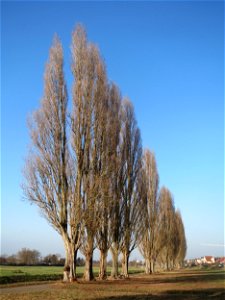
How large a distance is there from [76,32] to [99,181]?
9276mm

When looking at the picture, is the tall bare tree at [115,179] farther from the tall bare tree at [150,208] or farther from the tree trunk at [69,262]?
the tall bare tree at [150,208]

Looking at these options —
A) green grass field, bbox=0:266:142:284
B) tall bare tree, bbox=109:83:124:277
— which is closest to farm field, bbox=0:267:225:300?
tall bare tree, bbox=109:83:124:277

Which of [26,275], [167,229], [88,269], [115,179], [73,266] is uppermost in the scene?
[115,179]

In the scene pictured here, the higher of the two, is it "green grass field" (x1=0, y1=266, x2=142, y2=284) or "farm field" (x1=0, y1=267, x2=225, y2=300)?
"farm field" (x1=0, y1=267, x2=225, y2=300)

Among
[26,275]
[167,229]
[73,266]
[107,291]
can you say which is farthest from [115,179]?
[167,229]

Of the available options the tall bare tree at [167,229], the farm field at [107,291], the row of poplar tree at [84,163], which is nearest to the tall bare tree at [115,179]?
the row of poplar tree at [84,163]

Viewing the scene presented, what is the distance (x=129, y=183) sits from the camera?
29.0m

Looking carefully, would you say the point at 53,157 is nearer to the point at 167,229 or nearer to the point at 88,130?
the point at 88,130

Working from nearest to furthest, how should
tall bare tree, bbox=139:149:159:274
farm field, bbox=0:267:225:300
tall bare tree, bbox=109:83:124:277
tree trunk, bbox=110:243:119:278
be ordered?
farm field, bbox=0:267:225:300 → tall bare tree, bbox=109:83:124:277 → tree trunk, bbox=110:243:119:278 → tall bare tree, bbox=139:149:159:274

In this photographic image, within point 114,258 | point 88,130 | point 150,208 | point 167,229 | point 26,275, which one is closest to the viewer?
point 88,130

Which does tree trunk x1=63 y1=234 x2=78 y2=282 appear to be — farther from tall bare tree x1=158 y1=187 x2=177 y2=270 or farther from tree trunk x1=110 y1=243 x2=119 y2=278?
tall bare tree x1=158 y1=187 x2=177 y2=270

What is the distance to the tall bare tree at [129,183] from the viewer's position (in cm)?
2788

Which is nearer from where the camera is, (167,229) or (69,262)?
(69,262)

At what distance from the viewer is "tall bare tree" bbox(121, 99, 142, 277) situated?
91.5 feet
